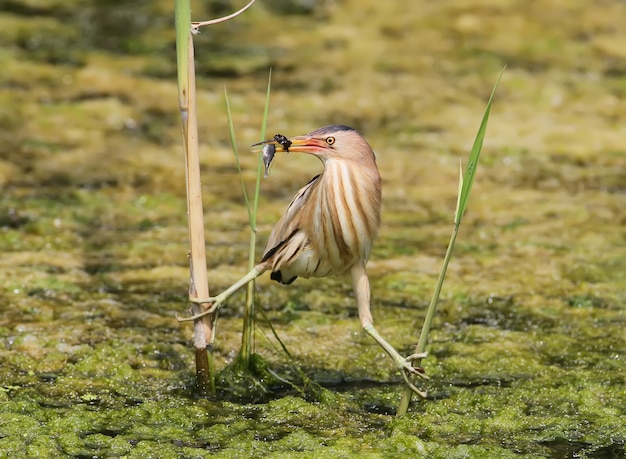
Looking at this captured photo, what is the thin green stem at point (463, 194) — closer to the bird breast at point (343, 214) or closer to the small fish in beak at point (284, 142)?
the bird breast at point (343, 214)

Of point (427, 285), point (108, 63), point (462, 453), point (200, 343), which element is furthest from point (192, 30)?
point (108, 63)

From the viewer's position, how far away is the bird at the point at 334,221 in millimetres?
2469

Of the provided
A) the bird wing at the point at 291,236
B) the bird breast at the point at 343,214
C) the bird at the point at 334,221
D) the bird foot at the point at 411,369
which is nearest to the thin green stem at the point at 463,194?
the bird foot at the point at 411,369

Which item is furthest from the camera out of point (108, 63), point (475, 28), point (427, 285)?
point (475, 28)

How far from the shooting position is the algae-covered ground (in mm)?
2639

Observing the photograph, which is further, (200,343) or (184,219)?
(184,219)

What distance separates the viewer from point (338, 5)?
671 centimetres

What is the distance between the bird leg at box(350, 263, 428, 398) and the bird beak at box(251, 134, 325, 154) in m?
0.36

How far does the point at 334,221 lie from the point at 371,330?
0.95 feet

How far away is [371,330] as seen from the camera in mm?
2512

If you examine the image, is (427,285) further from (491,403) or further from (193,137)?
(193,137)

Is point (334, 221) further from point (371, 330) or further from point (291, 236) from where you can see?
point (371, 330)

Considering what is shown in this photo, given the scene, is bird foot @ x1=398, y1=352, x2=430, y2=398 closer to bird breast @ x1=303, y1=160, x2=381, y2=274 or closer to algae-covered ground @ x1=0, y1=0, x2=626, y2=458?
algae-covered ground @ x1=0, y1=0, x2=626, y2=458

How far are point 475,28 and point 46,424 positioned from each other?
4.56 m
